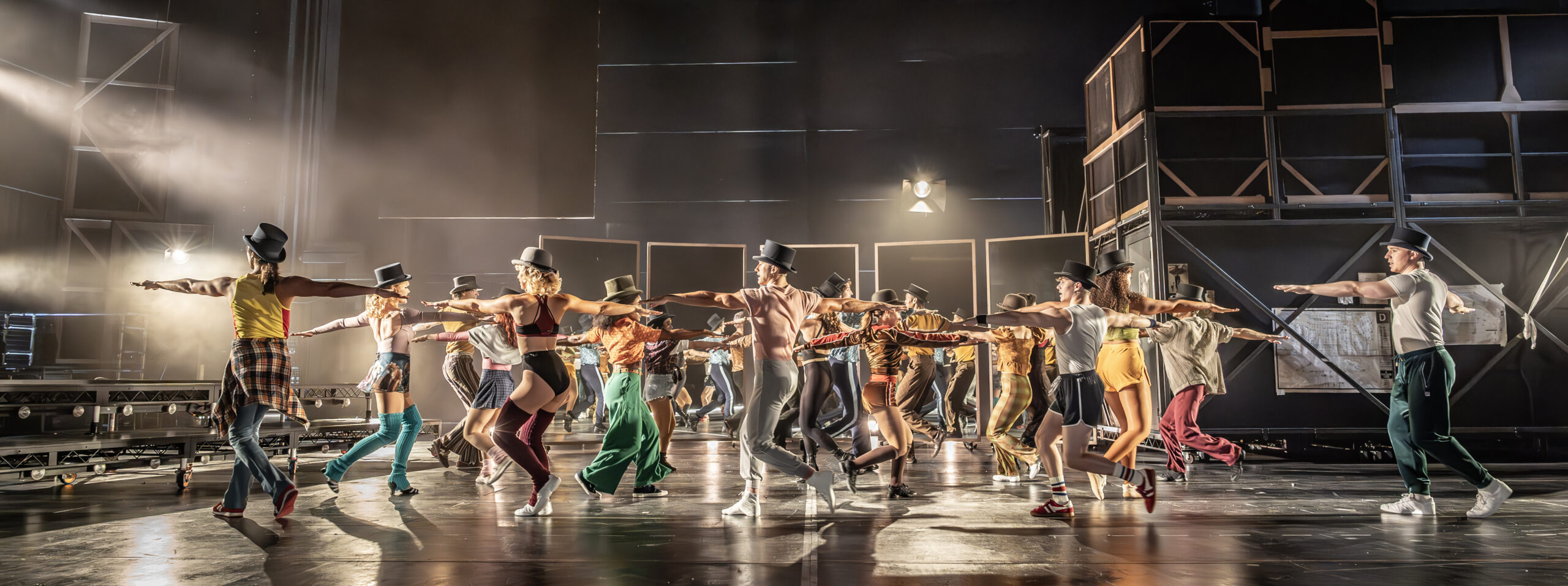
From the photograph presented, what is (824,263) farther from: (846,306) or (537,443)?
(537,443)

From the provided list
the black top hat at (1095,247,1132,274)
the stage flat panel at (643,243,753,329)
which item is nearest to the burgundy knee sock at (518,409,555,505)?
the black top hat at (1095,247,1132,274)

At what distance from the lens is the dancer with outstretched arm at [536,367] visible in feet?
15.6

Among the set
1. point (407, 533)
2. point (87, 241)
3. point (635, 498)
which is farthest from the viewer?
point (87, 241)

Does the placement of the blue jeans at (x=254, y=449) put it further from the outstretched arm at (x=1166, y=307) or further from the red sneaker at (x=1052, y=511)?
the outstretched arm at (x=1166, y=307)

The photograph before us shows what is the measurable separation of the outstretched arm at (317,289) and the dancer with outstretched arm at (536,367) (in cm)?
33

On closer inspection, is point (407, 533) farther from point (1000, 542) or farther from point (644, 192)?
point (644, 192)

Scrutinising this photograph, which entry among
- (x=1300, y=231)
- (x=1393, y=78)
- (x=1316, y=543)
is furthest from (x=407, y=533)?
(x=1393, y=78)

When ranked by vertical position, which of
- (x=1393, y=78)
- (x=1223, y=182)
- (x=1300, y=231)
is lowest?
(x=1300, y=231)

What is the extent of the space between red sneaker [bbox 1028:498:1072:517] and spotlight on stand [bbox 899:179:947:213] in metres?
8.62

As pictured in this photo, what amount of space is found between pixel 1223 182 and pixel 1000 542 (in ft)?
24.4

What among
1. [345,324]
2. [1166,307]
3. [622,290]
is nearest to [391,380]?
[345,324]

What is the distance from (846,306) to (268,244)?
3530mm

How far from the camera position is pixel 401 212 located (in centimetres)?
1204

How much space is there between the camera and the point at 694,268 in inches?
491
